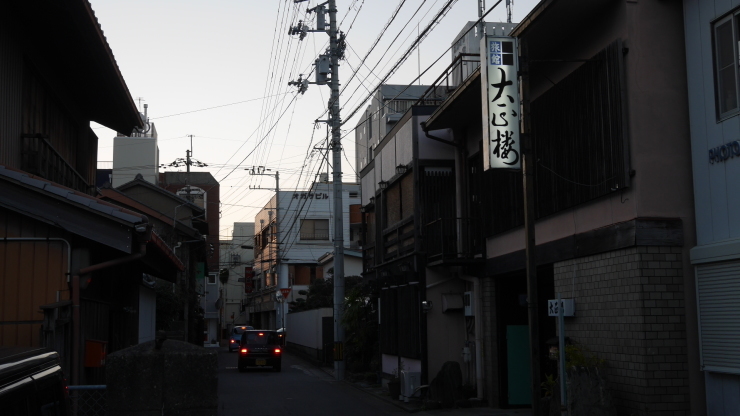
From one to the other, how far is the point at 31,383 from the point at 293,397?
18.3 m

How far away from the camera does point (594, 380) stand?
10.7m

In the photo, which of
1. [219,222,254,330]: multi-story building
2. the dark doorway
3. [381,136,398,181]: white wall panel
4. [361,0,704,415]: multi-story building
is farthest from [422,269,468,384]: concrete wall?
[219,222,254,330]: multi-story building

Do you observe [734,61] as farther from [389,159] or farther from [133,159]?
[133,159]

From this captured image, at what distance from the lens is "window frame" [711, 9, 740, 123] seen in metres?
9.66

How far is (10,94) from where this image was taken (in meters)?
11.4

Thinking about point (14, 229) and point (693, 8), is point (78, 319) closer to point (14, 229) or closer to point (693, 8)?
point (14, 229)

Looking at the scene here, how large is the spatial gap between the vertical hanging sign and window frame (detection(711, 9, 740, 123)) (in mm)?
2925

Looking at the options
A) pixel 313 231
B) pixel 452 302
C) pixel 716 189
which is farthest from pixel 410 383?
pixel 313 231

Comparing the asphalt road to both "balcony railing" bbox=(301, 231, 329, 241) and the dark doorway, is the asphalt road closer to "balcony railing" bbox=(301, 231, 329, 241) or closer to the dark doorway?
the dark doorway

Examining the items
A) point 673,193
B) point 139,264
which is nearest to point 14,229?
point 139,264

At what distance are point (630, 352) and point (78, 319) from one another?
7534 millimetres

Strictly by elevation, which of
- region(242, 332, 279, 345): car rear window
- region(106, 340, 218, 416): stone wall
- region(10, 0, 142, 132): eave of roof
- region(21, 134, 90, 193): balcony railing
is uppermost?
region(10, 0, 142, 132): eave of roof

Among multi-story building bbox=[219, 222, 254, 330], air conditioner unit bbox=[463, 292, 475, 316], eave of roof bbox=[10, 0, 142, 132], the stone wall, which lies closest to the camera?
the stone wall

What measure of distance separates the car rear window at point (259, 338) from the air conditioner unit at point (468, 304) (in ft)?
56.1
